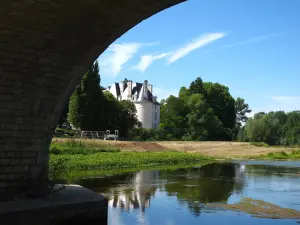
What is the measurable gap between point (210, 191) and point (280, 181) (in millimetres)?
5711

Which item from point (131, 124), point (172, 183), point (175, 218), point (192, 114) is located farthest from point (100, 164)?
point (192, 114)

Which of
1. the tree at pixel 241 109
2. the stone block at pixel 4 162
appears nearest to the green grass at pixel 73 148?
the stone block at pixel 4 162

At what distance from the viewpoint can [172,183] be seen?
17.4 metres

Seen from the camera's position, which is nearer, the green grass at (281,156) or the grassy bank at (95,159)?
A: the grassy bank at (95,159)

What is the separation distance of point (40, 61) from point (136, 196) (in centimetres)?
682

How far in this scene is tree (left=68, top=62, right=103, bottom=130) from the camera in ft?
136

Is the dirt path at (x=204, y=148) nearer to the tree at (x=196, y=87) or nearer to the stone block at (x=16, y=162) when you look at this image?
the stone block at (x=16, y=162)

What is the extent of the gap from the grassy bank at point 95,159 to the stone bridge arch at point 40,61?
947 cm

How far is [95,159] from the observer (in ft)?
78.0

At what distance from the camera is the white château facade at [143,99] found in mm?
61906

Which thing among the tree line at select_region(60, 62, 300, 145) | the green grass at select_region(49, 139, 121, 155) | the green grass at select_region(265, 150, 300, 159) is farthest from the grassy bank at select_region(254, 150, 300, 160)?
the green grass at select_region(49, 139, 121, 155)

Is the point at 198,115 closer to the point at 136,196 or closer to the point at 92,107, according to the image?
the point at 92,107

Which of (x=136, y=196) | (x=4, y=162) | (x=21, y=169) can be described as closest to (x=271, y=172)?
(x=136, y=196)

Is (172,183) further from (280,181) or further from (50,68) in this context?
(50,68)
